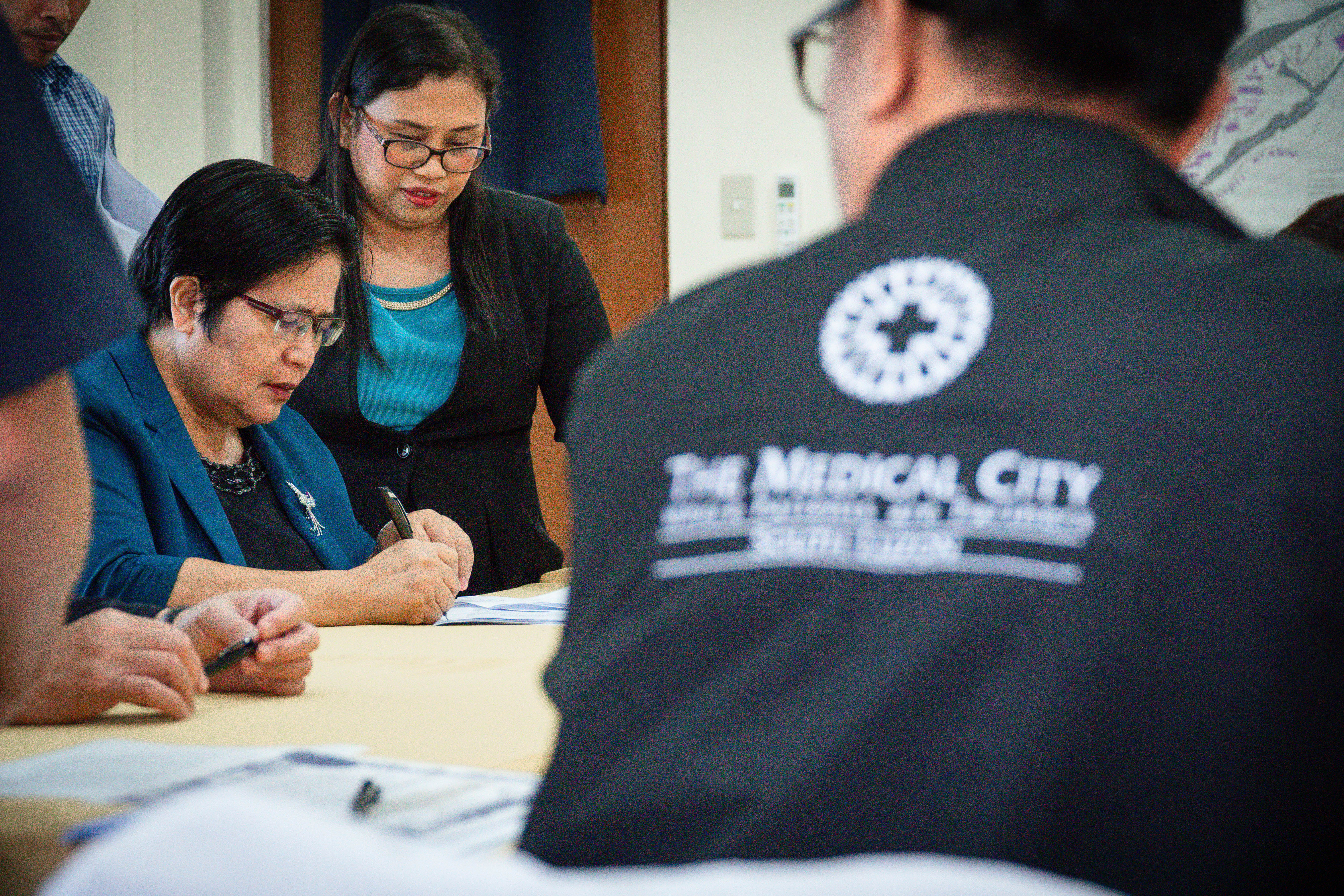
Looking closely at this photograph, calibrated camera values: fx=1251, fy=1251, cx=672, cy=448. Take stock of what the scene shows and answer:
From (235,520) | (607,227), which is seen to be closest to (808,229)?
(607,227)

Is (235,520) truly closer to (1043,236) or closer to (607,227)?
(1043,236)

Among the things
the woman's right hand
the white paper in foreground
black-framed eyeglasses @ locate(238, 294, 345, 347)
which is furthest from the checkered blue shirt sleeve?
the white paper in foreground

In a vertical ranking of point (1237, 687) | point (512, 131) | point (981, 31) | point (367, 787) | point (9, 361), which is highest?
point (512, 131)

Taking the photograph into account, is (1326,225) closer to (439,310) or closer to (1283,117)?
(439,310)

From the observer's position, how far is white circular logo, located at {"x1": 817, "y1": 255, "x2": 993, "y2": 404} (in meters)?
0.55

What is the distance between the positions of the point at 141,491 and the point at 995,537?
4.69 feet

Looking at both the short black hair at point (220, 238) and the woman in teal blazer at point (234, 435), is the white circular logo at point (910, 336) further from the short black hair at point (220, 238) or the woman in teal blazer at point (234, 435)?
the short black hair at point (220, 238)

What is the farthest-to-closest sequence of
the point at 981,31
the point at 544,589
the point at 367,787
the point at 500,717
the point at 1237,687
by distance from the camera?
1. the point at 544,589
2. the point at 500,717
3. the point at 367,787
4. the point at 981,31
5. the point at 1237,687

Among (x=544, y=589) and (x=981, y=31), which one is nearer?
(x=981, y=31)

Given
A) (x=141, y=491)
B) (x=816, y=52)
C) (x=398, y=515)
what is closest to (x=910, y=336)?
(x=816, y=52)

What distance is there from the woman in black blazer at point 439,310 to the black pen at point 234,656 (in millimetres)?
981

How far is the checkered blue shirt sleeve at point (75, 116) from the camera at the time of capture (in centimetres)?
242

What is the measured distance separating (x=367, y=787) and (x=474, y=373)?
56.3 inches

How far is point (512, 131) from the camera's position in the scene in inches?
145
